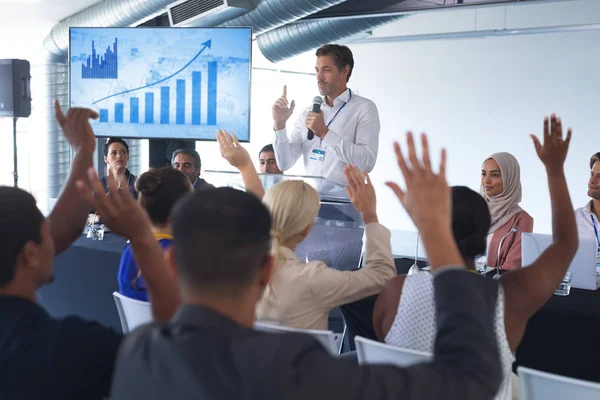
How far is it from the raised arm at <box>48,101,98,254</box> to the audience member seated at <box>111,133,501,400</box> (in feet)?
2.42

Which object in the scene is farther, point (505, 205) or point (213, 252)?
point (505, 205)

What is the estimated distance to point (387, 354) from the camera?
186 cm

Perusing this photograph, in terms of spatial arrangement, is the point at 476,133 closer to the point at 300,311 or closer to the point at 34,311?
the point at 300,311

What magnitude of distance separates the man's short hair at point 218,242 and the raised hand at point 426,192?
24cm

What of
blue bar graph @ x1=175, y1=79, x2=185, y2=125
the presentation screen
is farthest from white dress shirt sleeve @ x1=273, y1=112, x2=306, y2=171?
blue bar graph @ x1=175, y1=79, x2=185, y2=125

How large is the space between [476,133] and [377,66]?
1901 millimetres

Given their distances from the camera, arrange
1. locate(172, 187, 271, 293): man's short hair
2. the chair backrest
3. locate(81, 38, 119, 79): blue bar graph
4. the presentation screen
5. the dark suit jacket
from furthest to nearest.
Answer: locate(81, 38, 119, 79): blue bar graph < the presentation screen < the chair backrest < locate(172, 187, 271, 293): man's short hair < the dark suit jacket

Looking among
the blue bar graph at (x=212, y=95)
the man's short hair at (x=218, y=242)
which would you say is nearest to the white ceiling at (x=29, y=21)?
the blue bar graph at (x=212, y=95)

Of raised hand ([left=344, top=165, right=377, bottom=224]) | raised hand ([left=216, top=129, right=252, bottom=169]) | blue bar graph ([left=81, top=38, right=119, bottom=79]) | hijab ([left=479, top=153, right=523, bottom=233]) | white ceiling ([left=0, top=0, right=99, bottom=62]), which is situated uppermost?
white ceiling ([left=0, top=0, right=99, bottom=62])

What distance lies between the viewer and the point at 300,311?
2.19 metres

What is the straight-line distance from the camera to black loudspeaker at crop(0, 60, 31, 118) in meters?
7.22

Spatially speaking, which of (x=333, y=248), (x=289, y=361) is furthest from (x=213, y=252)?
(x=333, y=248)

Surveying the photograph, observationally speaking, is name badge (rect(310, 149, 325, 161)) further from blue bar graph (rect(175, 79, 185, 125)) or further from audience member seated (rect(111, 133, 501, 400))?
audience member seated (rect(111, 133, 501, 400))

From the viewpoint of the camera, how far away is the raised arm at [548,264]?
5.99ft
